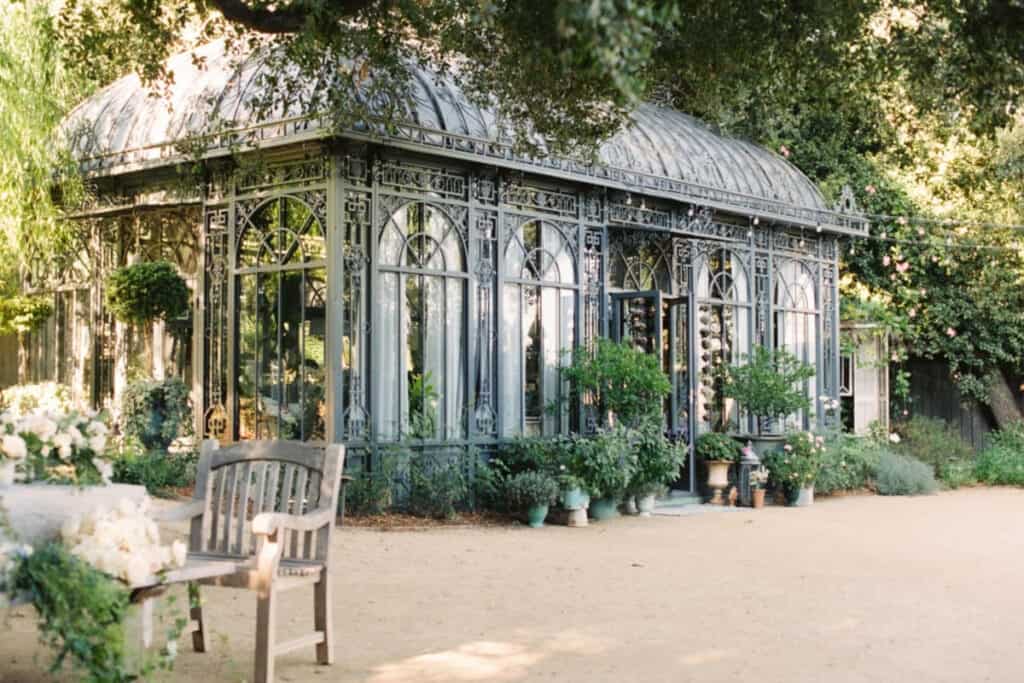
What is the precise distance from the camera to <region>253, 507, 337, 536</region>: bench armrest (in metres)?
5.49

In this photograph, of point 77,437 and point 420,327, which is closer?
point 77,437

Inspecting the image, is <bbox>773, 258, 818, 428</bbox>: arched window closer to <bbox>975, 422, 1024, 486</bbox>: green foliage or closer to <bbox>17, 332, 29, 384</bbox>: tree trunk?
<bbox>975, 422, 1024, 486</bbox>: green foliage

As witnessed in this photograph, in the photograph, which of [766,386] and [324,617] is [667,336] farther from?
[324,617]

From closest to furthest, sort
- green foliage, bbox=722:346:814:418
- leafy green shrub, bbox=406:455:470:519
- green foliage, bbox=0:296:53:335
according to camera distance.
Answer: leafy green shrub, bbox=406:455:470:519 → green foliage, bbox=0:296:53:335 → green foliage, bbox=722:346:814:418

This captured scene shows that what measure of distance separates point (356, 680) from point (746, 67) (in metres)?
5.74

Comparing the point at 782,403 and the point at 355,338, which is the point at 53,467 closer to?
the point at 355,338

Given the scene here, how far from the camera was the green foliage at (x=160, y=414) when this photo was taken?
13711 millimetres

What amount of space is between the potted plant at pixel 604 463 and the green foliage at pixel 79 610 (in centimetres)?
859

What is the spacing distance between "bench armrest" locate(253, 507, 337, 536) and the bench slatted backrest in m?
0.14

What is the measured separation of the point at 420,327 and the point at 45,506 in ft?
27.1

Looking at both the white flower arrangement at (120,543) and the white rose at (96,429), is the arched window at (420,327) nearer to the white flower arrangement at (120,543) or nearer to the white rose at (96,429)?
the white rose at (96,429)

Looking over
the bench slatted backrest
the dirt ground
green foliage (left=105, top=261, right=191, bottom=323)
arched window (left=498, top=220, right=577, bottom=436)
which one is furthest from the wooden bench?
green foliage (left=105, top=261, right=191, bottom=323)

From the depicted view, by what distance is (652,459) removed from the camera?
44.4 ft

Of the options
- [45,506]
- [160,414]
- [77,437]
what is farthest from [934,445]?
[45,506]
